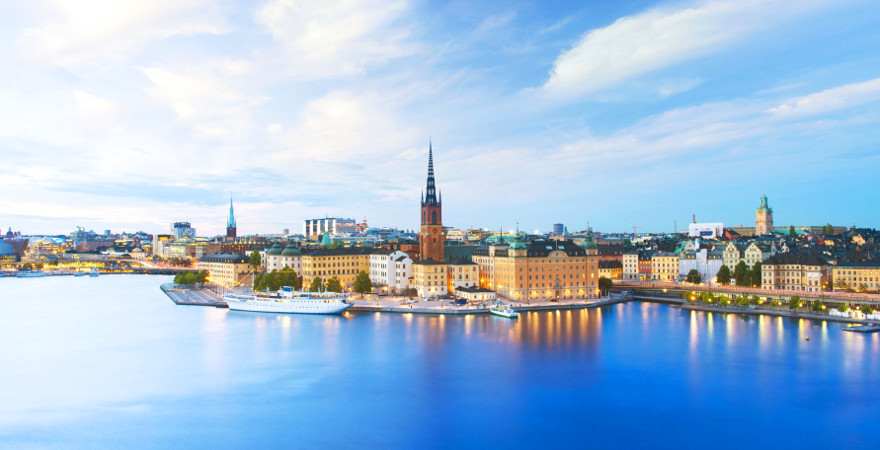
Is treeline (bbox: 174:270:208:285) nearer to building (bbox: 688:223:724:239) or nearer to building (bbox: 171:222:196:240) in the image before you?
building (bbox: 688:223:724:239)

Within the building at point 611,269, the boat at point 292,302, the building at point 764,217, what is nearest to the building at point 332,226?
the building at point 764,217

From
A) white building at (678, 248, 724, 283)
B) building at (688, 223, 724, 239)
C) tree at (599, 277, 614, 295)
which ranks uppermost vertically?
building at (688, 223, 724, 239)

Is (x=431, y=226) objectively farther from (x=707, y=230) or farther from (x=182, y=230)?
(x=182, y=230)

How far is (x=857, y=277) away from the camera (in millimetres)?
36594

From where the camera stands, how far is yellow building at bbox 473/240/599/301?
1483 inches

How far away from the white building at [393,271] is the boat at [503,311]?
7.84 metres

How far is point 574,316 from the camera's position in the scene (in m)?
32.9

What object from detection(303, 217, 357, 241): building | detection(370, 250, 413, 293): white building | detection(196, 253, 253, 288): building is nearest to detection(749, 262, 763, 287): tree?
detection(370, 250, 413, 293): white building

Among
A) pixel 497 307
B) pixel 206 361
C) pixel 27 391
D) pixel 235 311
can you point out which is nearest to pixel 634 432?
pixel 206 361

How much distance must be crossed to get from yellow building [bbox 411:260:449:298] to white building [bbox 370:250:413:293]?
1.58m

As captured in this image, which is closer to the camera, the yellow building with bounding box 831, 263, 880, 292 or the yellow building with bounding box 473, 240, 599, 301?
the yellow building with bounding box 831, 263, 880, 292

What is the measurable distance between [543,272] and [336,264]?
12.8 m

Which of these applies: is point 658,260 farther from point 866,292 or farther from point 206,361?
point 206,361

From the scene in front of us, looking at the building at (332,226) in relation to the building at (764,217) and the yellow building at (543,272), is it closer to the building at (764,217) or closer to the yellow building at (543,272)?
the building at (764,217)
